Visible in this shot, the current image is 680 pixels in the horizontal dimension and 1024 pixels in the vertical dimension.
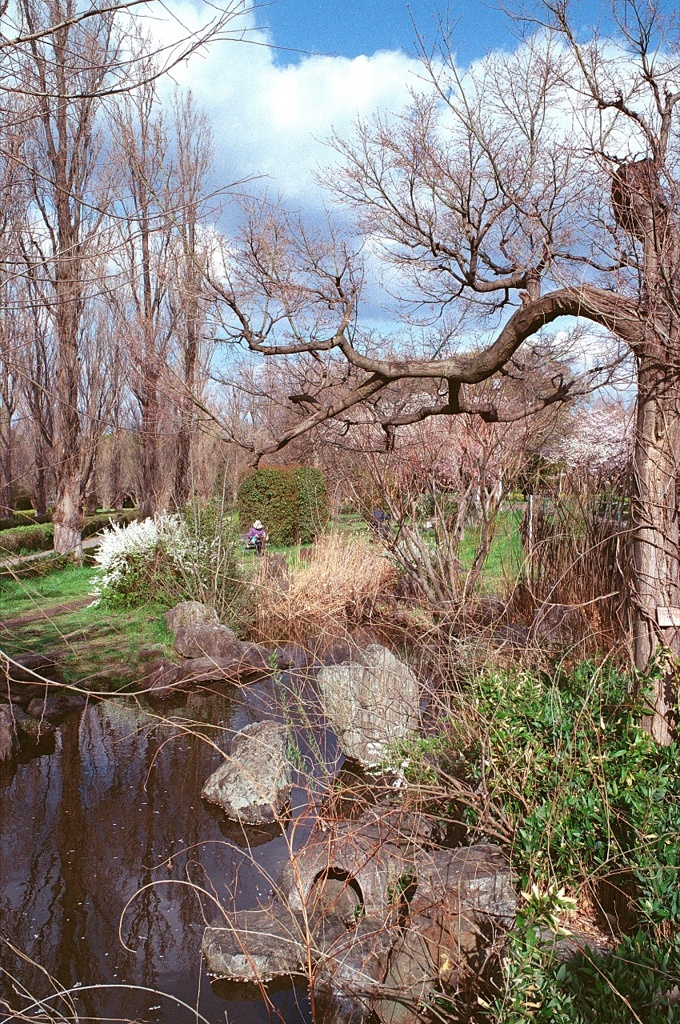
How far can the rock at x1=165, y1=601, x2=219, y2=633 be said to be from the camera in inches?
337

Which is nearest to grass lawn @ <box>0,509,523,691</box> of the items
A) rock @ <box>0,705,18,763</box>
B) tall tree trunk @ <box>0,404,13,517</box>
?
rock @ <box>0,705,18,763</box>

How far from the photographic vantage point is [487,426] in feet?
22.9

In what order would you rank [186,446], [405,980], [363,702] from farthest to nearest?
[186,446]
[363,702]
[405,980]

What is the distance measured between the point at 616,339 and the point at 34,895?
13.0 feet

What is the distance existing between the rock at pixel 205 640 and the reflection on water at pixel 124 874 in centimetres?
176

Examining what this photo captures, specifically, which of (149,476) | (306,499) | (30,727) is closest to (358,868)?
(30,727)

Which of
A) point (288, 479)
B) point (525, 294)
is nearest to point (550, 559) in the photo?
point (525, 294)

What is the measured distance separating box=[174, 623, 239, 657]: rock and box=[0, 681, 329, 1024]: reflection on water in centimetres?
176

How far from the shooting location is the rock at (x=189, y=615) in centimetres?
857

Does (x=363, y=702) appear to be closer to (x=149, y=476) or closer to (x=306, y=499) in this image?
(x=306, y=499)

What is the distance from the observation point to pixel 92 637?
883 centimetres

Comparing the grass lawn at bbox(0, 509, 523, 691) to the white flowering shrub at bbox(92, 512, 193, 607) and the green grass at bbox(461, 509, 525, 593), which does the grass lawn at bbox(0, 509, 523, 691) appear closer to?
the green grass at bbox(461, 509, 525, 593)

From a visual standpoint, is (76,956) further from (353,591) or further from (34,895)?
(353,591)

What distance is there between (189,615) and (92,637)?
1154 mm
